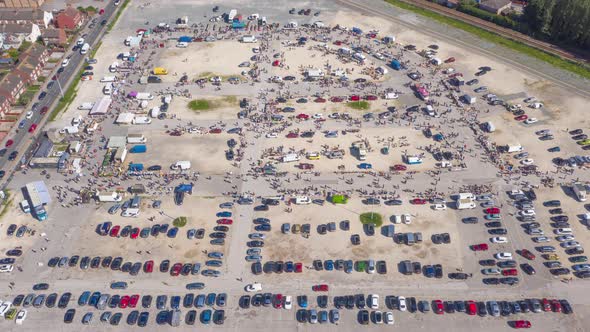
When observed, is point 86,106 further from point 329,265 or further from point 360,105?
point 329,265

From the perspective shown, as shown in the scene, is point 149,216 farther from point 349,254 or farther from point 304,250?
point 349,254

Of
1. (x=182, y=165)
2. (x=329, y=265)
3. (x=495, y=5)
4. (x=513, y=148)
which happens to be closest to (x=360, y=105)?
(x=513, y=148)

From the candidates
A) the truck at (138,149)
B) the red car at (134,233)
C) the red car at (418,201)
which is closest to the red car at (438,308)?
the red car at (418,201)

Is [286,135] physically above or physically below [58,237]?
above

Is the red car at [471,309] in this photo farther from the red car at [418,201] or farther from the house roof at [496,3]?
the house roof at [496,3]

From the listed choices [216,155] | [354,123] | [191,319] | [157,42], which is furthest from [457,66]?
[191,319]

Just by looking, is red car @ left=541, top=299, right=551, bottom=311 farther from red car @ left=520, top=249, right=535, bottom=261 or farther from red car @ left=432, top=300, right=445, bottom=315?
red car @ left=432, top=300, right=445, bottom=315
